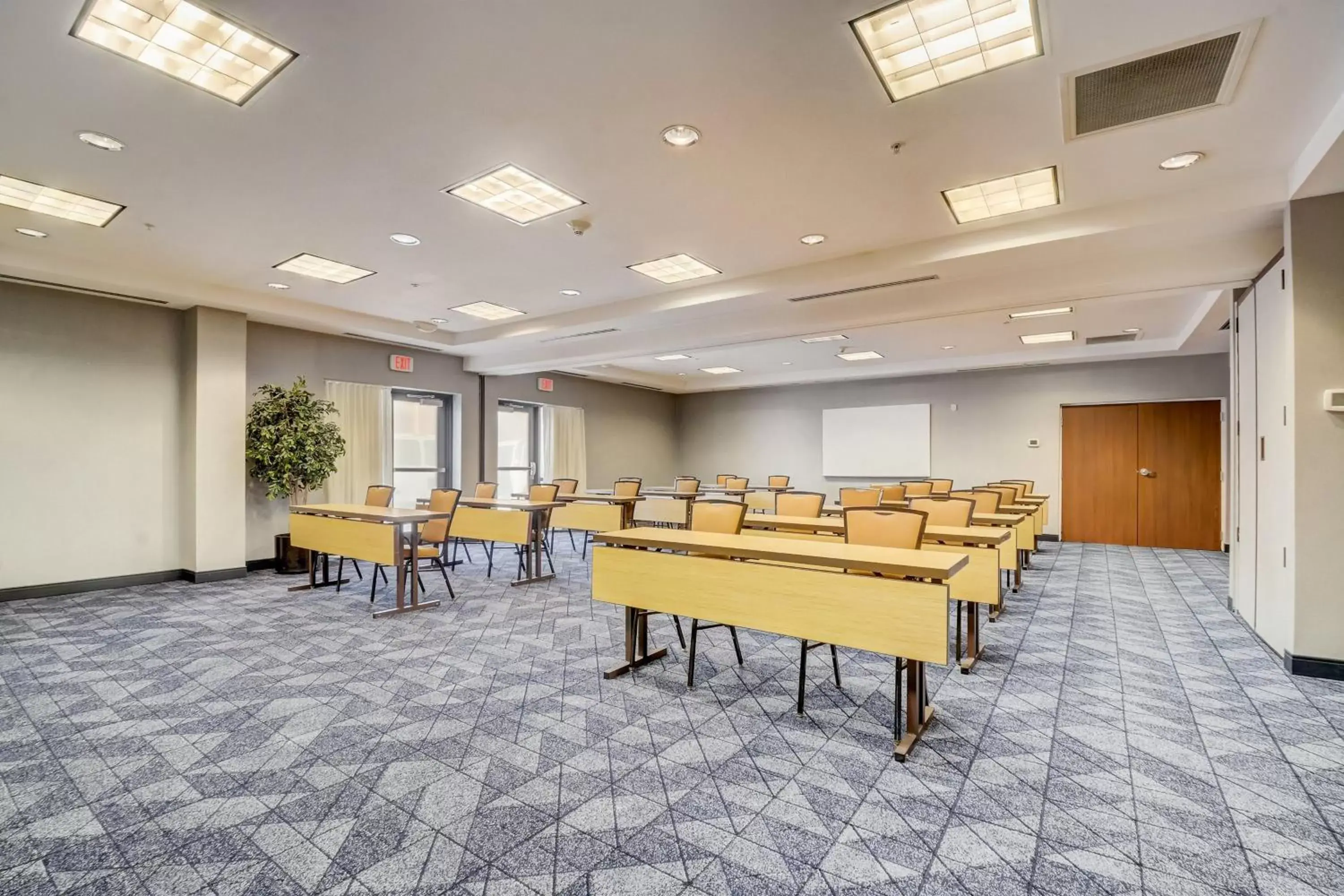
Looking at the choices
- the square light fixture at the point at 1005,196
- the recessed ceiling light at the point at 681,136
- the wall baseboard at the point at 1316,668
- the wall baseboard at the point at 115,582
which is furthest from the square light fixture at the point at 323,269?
the wall baseboard at the point at 1316,668

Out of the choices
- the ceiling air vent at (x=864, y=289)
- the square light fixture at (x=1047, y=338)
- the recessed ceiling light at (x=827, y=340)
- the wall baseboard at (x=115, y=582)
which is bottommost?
the wall baseboard at (x=115, y=582)

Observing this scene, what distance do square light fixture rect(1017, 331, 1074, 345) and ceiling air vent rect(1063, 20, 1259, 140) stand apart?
558 centimetres

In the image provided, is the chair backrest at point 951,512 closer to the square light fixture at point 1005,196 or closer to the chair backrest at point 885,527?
the chair backrest at point 885,527

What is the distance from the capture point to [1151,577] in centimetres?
665

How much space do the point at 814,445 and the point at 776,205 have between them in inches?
337

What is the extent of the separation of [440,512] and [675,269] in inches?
124

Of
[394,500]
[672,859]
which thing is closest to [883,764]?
[672,859]

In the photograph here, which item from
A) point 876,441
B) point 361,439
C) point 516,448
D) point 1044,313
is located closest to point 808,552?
point 1044,313

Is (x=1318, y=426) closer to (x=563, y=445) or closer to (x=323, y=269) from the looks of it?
(x=323, y=269)

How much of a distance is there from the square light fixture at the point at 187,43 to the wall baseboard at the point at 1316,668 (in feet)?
19.7

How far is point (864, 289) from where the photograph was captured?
5.51 m

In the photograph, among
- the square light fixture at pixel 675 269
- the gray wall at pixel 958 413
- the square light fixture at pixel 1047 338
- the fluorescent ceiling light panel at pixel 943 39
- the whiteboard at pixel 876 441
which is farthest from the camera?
the whiteboard at pixel 876 441

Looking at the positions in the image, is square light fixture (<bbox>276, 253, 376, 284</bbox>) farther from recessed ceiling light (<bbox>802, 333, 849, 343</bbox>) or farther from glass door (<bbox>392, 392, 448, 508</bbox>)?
recessed ceiling light (<bbox>802, 333, 849, 343</bbox>)

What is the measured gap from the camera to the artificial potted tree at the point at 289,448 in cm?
660
